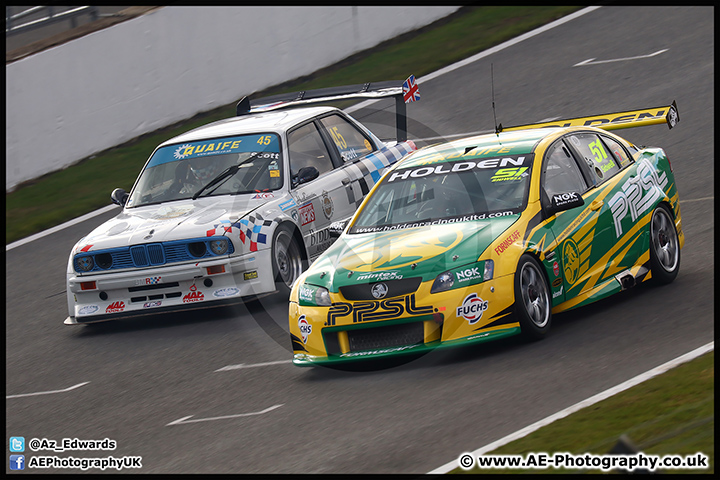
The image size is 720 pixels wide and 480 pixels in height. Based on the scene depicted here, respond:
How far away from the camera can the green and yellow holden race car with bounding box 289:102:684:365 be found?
709 centimetres

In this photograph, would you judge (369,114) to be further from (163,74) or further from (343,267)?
(343,267)

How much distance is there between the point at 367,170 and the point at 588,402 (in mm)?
5746

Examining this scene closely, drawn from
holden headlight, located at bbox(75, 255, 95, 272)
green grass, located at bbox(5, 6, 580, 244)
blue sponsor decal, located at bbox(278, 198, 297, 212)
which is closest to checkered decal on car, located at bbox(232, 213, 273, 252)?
blue sponsor decal, located at bbox(278, 198, 297, 212)

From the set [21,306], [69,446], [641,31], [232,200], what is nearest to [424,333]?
[69,446]

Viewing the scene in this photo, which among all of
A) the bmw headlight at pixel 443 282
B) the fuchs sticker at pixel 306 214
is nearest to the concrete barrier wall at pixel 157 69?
the fuchs sticker at pixel 306 214

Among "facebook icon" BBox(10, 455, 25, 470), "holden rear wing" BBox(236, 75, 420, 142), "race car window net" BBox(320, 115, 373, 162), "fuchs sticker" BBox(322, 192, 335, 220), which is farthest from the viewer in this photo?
"holden rear wing" BBox(236, 75, 420, 142)

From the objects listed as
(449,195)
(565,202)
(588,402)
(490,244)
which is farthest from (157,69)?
(588,402)

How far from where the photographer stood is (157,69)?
17.2m

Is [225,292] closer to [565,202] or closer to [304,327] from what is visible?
[304,327]

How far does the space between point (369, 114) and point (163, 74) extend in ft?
11.9

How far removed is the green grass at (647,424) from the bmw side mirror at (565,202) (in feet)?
6.22

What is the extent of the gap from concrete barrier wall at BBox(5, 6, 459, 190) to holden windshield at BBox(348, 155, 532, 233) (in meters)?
9.01

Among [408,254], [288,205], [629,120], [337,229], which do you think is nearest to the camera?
[408,254]

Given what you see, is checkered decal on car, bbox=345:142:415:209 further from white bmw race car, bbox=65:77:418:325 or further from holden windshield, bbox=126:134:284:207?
holden windshield, bbox=126:134:284:207
